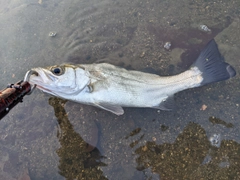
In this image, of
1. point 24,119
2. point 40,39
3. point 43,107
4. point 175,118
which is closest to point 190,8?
point 175,118

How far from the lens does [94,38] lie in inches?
199

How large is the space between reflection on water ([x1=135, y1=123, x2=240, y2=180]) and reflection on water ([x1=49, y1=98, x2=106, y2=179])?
81cm

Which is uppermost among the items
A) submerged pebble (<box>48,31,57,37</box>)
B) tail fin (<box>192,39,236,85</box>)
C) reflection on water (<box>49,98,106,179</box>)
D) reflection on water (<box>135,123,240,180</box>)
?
submerged pebble (<box>48,31,57,37</box>)

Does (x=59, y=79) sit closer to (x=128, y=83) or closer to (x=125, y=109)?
(x=128, y=83)

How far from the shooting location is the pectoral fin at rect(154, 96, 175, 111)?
4.03m

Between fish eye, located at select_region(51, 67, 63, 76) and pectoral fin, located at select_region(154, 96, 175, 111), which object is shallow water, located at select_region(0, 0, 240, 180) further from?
fish eye, located at select_region(51, 67, 63, 76)

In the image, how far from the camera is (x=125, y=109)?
440 cm

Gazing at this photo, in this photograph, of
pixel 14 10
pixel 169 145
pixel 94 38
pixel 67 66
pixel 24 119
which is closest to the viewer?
pixel 67 66

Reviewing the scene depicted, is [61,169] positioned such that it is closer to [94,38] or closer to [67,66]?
[67,66]

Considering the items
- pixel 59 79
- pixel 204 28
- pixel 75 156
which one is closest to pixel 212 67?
pixel 204 28

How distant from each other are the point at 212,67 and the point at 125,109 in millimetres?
1773

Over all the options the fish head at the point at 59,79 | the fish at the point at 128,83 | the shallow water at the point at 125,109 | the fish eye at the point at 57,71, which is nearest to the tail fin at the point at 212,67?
the fish at the point at 128,83

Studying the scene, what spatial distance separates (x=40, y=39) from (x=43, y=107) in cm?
168

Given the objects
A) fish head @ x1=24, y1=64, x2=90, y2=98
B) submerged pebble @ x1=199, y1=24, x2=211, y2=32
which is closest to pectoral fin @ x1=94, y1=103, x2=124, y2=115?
fish head @ x1=24, y1=64, x2=90, y2=98
